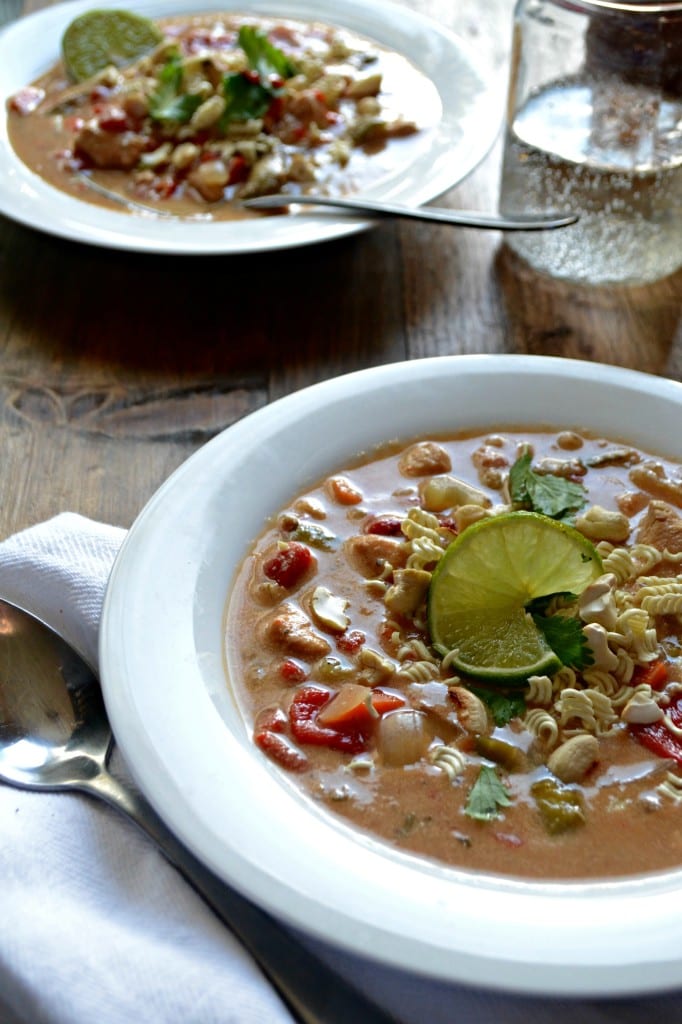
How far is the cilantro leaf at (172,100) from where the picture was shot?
161 inches

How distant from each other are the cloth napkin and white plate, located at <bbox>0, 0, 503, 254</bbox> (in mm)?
1896

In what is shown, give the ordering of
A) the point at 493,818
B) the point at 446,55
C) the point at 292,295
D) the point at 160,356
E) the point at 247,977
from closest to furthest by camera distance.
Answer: the point at 247,977 < the point at 493,818 < the point at 160,356 < the point at 292,295 < the point at 446,55

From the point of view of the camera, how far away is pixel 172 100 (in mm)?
→ 4168

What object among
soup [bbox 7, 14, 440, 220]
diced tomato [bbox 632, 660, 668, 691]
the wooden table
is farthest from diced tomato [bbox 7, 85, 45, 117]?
diced tomato [bbox 632, 660, 668, 691]

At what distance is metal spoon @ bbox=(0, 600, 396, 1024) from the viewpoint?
1785 mm

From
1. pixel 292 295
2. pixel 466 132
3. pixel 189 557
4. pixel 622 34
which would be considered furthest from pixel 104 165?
pixel 189 557

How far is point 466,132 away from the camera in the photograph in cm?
402

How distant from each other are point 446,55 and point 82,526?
9.43 ft

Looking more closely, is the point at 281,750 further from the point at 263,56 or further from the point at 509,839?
the point at 263,56

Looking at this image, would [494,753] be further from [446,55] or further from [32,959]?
[446,55]

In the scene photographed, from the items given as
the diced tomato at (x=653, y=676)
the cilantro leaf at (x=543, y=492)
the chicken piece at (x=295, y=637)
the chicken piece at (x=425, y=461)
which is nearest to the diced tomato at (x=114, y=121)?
the chicken piece at (x=425, y=461)

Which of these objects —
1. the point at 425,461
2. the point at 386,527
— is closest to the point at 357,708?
the point at 386,527

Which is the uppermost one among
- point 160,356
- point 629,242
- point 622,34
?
point 622,34

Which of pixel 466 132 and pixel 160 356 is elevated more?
pixel 466 132
